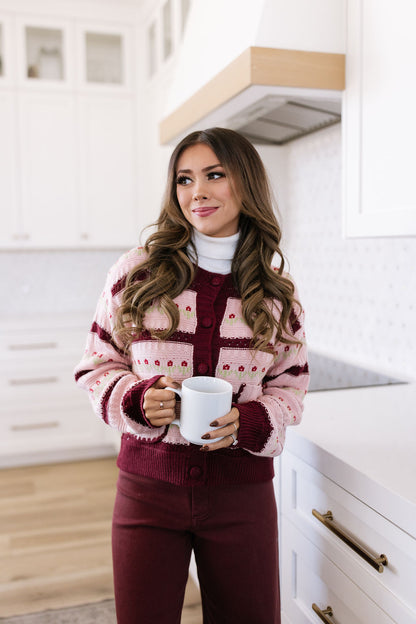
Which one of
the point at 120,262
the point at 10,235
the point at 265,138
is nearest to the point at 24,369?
the point at 10,235

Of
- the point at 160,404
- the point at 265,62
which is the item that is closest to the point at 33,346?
the point at 265,62

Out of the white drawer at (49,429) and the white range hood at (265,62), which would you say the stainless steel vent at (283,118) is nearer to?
the white range hood at (265,62)

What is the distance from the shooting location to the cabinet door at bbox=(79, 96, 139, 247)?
366 centimetres

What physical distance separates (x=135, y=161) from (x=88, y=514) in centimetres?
210

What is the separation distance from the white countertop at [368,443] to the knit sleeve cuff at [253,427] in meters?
0.21

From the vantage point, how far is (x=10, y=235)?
140 inches

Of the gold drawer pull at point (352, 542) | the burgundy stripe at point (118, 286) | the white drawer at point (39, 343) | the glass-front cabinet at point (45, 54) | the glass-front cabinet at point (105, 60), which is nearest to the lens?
the gold drawer pull at point (352, 542)

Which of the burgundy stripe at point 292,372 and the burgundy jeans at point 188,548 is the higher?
the burgundy stripe at point 292,372

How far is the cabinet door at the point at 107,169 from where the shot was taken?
3.66 m

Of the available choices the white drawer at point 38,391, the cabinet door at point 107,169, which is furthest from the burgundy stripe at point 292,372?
the cabinet door at point 107,169

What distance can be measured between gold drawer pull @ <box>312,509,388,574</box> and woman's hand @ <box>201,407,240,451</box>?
33 cm

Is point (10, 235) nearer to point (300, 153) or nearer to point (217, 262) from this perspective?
point (300, 153)

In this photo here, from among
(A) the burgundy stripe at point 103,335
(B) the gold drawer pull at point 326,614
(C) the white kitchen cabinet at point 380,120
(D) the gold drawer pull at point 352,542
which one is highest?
A: (C) the white kitchen cabinet at point 380,120

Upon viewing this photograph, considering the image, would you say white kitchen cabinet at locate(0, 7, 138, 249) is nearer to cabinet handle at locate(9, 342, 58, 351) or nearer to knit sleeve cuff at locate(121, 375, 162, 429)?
cabinet handle at locate(9, 342, 58, 351)
